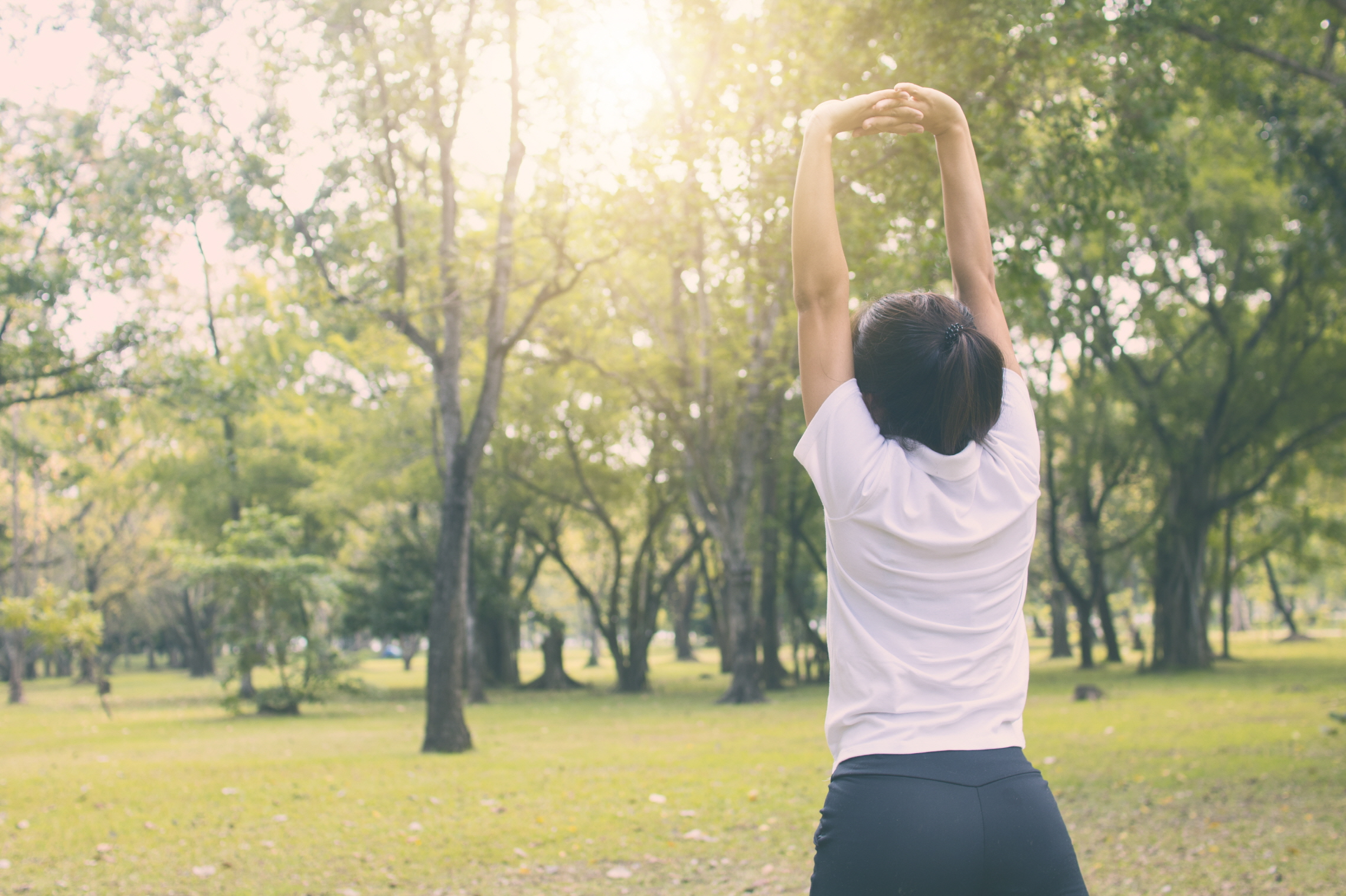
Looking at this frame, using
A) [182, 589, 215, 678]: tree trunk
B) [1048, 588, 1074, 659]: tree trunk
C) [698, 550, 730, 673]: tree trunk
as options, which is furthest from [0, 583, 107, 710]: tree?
[1048, 588, 1074, 659]: tree trunk

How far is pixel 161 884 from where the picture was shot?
20.9 ft

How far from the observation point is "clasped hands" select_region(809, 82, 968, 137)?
7.02ft

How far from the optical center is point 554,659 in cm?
3150

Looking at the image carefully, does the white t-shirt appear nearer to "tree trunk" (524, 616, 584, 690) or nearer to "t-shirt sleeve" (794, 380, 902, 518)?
"t-shirt sleeve" (794, 380, 902, 518)

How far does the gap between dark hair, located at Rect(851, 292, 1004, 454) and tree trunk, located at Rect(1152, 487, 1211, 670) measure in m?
28.2

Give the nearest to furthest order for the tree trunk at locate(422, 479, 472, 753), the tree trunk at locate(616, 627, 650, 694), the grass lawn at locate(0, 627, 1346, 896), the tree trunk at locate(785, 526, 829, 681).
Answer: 1. the grass lawn at locate(0, 627, 1346, 896)
2. the tree trunk at locate(422, 479, 472, 753)
3. the tree trunk at locate(616, 627, 650, 694)
4. the tree trunk at locate(785, 526, 829, 681)

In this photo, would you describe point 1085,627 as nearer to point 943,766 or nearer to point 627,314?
point 627,314

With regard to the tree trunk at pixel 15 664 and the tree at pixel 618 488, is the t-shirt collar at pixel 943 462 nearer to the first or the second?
the tree at pixel 618 488

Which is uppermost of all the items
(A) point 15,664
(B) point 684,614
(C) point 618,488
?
(C) point 618,488

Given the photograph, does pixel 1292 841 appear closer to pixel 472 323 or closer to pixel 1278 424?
pixel 472 323

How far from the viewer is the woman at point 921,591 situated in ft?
5.31

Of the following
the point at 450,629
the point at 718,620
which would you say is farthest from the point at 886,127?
the point at 718,620

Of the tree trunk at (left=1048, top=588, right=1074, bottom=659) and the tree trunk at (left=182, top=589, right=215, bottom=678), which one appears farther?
the tree trunk at (left=182, top=589, right=215, bottom=678)

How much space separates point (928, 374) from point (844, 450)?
215 millimetres
